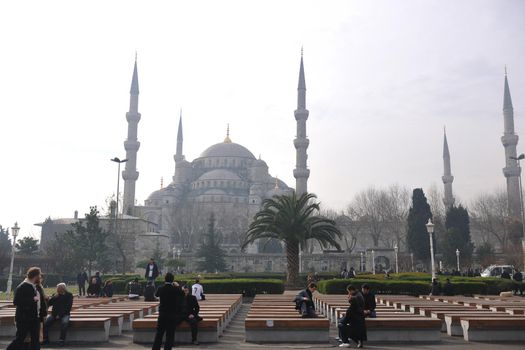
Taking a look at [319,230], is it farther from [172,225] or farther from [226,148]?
[226,148]

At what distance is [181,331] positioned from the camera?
900cm

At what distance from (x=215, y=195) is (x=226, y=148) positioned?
15.0 meters

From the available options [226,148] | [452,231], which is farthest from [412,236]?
[226,148]

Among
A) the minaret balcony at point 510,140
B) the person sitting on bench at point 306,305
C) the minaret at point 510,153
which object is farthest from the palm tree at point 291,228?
the minaret balcony at point 510,140

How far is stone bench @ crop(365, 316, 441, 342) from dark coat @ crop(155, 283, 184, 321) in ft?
11.8

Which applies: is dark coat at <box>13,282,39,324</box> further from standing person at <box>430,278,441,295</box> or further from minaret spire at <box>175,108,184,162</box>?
minaret spire at <box>175,108,184,162</box>

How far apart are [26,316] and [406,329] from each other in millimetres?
6042

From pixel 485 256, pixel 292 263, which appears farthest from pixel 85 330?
pixel 485 256

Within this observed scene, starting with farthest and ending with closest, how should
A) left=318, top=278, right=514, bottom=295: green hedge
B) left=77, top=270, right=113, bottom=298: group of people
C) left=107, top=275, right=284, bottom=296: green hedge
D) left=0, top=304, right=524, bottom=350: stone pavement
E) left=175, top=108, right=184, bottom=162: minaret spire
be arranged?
left=175, top=108, right=184, bottom=162: minaret spire
left=107, top=275, right=284, bottom=296: green hedge
left=318, top=278, right=514, bottom=295: green hedge
left=77, top=270, right=113, bottom=298: group of people
left=0, top=304, right=524, bottom=350: stone pavement

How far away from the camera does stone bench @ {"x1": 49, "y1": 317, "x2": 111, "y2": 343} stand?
9022 millimetres

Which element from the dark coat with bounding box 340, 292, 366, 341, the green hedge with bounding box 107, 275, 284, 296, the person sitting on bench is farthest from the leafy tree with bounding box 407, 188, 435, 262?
the dark coat with bounding box 340, 292, 366, 341

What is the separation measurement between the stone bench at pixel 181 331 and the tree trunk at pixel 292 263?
16.0 m

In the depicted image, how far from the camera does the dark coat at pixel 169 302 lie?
24.1 feet

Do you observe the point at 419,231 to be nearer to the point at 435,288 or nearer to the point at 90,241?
the point at 90,241
